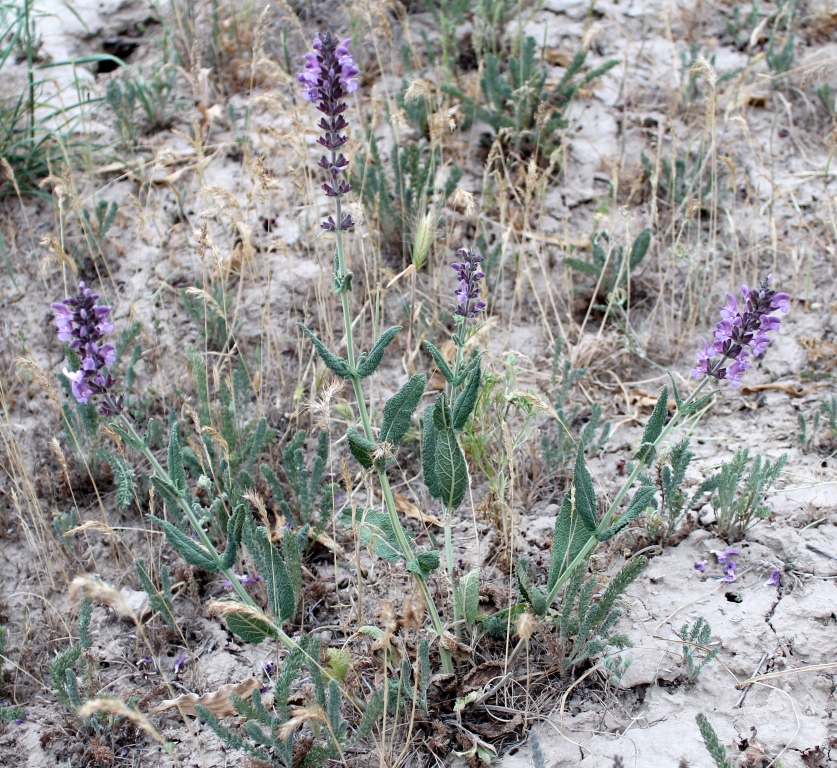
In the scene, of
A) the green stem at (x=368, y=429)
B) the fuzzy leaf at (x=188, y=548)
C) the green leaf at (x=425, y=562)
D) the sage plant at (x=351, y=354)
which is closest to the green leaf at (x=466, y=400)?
the sage plant at (x=351, y=354)

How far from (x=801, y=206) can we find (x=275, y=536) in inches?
131

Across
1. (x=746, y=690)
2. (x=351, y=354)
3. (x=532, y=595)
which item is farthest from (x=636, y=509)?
(x=351, y=354)

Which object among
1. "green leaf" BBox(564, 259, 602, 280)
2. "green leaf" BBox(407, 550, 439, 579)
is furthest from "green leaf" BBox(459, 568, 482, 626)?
"green leaf" BBox(564, 259, 602, 280)

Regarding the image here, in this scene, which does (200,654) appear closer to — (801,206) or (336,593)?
(336,593)

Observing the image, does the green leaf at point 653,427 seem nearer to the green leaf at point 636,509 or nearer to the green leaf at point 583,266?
the green leaf at point 636,509

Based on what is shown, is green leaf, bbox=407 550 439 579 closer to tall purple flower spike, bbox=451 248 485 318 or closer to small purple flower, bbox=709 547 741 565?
tall purple flower spike, bbox=451 248 485 318

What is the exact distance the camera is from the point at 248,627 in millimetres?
2158

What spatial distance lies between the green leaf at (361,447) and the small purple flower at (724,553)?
1306mm

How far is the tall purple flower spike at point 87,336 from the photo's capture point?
1.80 meters

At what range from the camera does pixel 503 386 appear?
258 centimetres

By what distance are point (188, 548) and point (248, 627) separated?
313mm

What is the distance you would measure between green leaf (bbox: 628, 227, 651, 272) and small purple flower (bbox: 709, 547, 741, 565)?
60.1 inches

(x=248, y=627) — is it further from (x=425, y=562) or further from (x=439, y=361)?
(x=439, y=361)

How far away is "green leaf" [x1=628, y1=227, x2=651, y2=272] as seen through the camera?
351 cm
